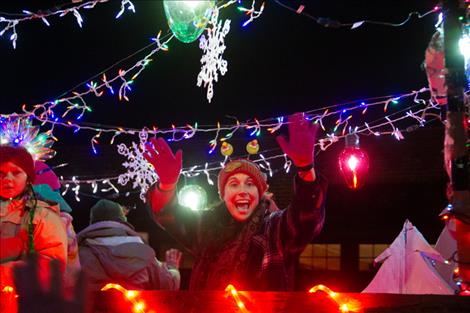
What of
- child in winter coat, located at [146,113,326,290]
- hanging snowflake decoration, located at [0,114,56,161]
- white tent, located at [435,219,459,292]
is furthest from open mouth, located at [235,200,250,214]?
white tent, located at [435,219,459,292]

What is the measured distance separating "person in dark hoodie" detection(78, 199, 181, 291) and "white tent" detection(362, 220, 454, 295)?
102 inches

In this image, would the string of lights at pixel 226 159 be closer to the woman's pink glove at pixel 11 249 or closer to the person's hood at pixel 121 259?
the person's hood at pixel 121 259

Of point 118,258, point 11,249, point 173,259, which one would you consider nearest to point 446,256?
point 173,259

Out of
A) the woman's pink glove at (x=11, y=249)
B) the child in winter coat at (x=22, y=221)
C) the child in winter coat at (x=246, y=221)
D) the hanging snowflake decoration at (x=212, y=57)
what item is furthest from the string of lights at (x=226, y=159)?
the woman's pink glove at (x=11, y=249)

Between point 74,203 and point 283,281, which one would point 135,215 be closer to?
point 74,203

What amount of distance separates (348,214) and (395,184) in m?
1.06

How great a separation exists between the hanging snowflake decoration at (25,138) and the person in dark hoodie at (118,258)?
90 centimetres

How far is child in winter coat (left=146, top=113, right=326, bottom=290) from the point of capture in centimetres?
399

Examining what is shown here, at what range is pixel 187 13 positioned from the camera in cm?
444

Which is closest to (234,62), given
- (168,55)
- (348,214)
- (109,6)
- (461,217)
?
(168,55)

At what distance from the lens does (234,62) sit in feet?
31.2

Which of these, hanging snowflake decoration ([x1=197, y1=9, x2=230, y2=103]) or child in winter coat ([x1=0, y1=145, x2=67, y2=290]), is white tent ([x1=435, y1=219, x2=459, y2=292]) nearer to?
hanging snowflake decoration ([x1=197, y1=9, x2=230, y2=103])

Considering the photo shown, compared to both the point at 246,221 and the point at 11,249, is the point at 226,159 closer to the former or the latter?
the point at 246,221

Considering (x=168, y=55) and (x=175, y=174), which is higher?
(x=168, y=55)
